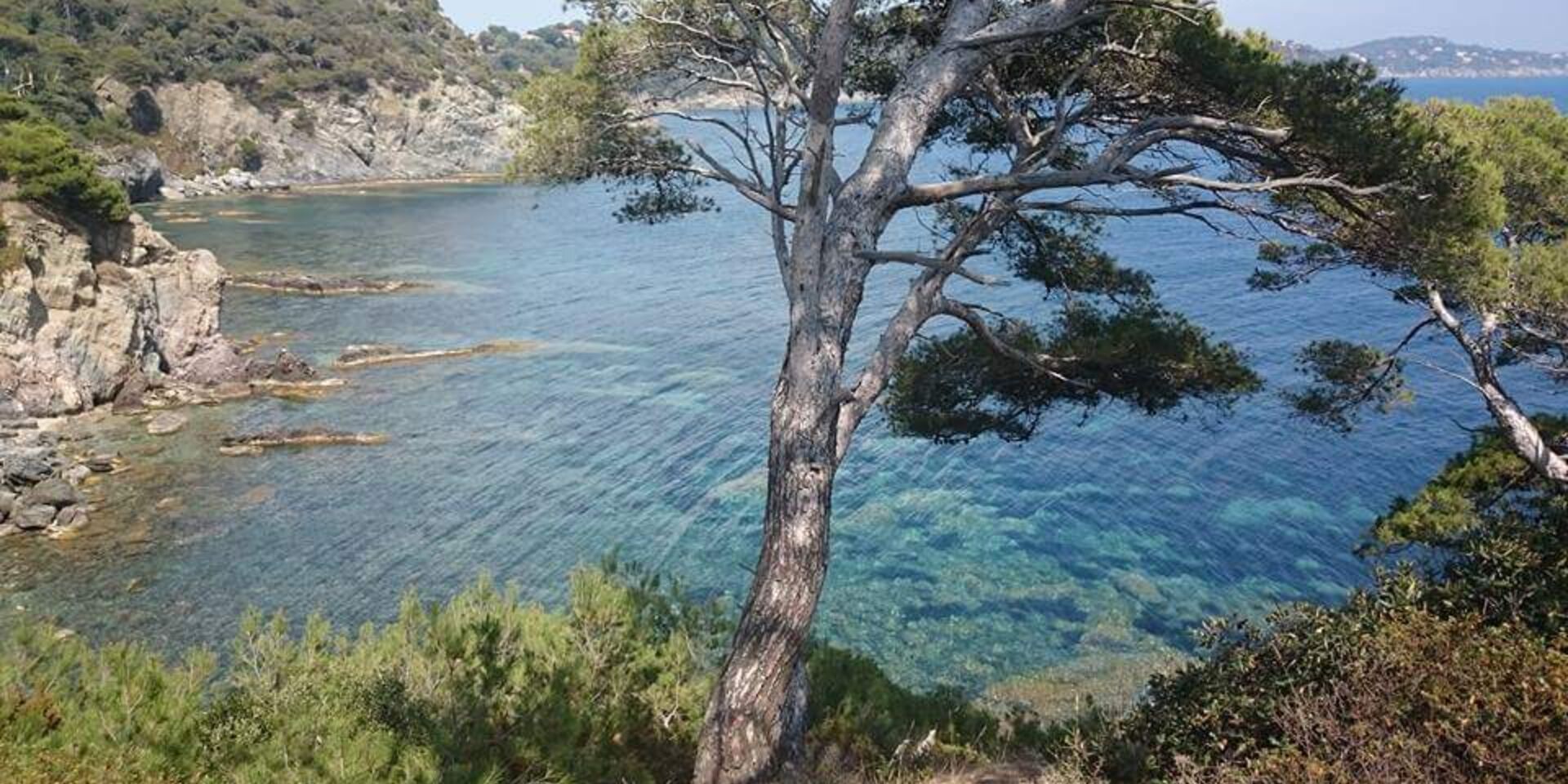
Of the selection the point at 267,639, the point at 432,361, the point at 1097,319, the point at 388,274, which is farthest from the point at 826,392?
the point at 388,274

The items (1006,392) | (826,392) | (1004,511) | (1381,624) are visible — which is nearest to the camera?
(1381,624)

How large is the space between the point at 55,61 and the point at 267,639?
96.2 meters

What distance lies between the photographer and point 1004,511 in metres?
24.8

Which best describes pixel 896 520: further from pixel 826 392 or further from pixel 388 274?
pixel 388 274

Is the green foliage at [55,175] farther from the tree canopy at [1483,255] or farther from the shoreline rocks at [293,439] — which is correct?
the tree canopy at [1483,255]

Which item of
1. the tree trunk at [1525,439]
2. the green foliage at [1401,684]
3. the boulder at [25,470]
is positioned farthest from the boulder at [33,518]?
the tree trunk at [1525,439]

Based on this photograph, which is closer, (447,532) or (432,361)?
(447,532)

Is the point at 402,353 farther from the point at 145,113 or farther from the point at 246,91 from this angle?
the point at 246,91

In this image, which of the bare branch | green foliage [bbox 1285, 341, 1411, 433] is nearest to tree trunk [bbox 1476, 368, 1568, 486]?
green foliage [bbox 1285, 341, 1411, 433]

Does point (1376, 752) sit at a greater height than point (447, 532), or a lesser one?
greater

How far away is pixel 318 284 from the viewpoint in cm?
4962

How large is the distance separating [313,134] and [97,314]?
253 feet

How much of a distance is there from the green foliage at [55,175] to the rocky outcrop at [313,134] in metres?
49.1

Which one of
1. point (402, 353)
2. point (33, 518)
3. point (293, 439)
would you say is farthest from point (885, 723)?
point (402, 353)
